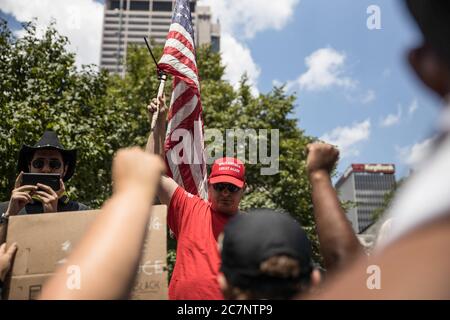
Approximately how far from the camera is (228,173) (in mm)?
3422

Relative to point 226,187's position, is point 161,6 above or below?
above

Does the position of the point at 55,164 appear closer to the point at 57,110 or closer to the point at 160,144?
the point at 160,144

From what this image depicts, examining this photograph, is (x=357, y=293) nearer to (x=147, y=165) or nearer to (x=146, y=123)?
(x=147, y=165)

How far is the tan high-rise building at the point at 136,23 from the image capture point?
133 m

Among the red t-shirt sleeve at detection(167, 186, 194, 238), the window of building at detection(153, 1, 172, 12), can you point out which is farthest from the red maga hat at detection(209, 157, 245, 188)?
the window of building at detection(153, 1, 172, 12)

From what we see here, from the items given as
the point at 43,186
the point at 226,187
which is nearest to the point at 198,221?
the point at 226,187

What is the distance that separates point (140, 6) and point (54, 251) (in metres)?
145

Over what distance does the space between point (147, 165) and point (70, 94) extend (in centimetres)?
1103

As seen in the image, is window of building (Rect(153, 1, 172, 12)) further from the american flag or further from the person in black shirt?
the person in black shirt

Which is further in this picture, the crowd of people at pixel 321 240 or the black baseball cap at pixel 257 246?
the black baseball cap at pixel 257 246

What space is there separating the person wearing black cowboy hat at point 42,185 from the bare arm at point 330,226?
1873mm

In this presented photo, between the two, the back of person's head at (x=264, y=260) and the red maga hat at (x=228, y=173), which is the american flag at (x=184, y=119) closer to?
the red maga hat at (x=228, y=173)

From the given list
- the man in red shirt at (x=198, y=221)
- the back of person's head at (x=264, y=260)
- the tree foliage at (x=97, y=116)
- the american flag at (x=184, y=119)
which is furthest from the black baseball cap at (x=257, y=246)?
the tree foliage at (x=97, y=116)
